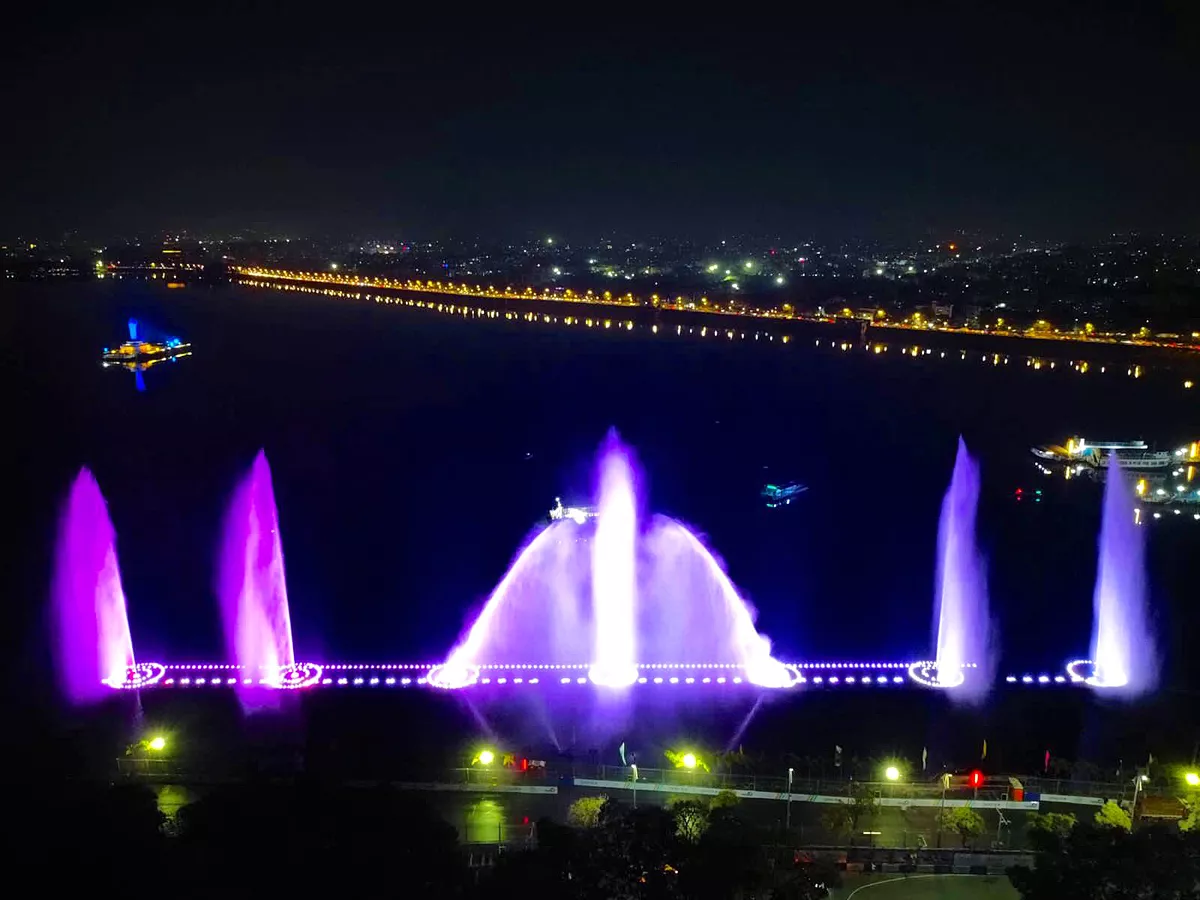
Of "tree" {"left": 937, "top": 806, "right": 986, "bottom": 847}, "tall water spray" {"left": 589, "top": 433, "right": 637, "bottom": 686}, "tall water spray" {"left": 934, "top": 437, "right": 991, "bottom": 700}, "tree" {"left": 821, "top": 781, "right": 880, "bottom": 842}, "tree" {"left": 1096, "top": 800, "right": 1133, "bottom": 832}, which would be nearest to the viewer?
"tree" {"left": 1096, "top": 800, "right": 1133, "bottom": 832}

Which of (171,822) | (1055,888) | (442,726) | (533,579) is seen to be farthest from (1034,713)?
(171,822)

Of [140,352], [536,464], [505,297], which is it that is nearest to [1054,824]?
[536,464]

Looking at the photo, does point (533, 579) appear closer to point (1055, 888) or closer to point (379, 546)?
point (379, 546)

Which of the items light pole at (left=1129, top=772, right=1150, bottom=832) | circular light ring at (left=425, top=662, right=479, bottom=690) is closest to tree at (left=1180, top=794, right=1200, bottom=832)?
light pole at (left=1129, top=772, right=1150, bottom=832)

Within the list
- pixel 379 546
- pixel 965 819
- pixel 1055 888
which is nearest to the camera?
pixel 1055 888

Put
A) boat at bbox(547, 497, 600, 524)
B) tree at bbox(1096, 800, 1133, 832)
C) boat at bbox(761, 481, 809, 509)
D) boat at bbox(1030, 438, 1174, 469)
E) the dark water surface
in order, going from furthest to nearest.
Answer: boat at bbox(1030, 438, 1174, 469), boat at bbox(761, 481, 809, 509), boat at bbox(547, 497, 600, 524), the dark water surface, tree at bbox(1096, 800, 1133, 832)

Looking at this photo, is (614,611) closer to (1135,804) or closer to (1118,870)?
(1135,804)

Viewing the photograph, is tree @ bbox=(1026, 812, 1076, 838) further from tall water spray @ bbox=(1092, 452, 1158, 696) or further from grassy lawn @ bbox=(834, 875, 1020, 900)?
tall water spray @ bbox=(1092, 452, 1158, 696)

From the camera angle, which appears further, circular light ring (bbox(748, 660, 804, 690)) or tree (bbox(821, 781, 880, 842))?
circular light ring (bbox(748, 660, 804, 690))
